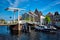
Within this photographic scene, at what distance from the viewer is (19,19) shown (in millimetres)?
14172

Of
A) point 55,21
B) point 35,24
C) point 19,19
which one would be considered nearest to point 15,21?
point 19,19

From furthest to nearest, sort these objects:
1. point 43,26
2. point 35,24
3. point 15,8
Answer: point 35,24, point 43,26, point 15,8

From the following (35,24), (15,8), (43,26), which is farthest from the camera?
(35,24)

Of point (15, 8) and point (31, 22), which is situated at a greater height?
point (15, 8)

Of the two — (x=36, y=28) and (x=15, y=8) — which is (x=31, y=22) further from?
(x=15, y=8)

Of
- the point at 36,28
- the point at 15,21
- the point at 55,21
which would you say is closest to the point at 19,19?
the point at 15,21

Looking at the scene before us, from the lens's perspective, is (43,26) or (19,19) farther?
(19,19)

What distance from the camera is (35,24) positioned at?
1374 centimetres

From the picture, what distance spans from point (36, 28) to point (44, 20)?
2.77ft

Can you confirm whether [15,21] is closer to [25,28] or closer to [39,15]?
[25,28]

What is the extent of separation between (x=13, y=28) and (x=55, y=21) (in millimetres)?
3187

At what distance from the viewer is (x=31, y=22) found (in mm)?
13992

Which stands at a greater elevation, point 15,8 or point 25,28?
point 15,8

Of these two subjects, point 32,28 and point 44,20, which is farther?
point 32,28
